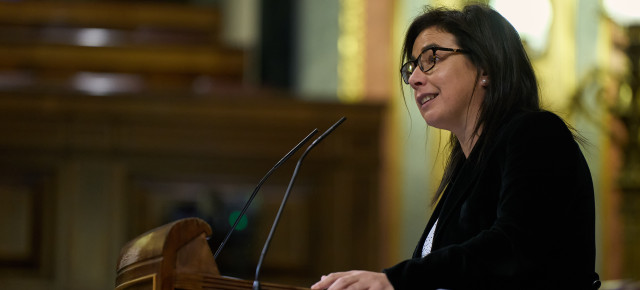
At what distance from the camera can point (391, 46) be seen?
469 centimetres

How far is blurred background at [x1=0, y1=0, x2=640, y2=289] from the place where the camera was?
367 cm

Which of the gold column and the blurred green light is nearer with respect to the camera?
the blurred green light

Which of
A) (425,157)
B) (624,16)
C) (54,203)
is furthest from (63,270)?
(624,16)

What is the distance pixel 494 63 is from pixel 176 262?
1.92 feet

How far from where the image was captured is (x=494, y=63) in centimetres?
155

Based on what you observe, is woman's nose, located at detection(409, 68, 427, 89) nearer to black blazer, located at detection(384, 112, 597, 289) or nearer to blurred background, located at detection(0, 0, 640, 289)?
black blazer, located at detection(384, 112, 597, 289)

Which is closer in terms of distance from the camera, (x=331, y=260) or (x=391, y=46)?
(x=331, y=260)

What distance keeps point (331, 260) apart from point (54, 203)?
106cm

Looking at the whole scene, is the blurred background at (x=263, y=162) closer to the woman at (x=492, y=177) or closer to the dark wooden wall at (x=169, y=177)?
the dark wooden wall at (x=169, y=177)

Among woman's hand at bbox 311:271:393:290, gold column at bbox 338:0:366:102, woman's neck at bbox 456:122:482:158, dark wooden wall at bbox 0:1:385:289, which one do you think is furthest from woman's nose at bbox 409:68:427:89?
gold column at bbox 338:0:366:102

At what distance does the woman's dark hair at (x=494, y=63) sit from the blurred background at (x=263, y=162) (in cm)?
221

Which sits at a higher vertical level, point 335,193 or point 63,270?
point 335,193

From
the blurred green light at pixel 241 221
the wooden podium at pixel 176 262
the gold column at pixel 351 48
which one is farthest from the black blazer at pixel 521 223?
the gold column at pixel 351 48

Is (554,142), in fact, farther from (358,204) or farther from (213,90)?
(213,90)
